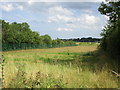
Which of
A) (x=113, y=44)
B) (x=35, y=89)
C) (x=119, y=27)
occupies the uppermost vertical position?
(x=119, y=27)

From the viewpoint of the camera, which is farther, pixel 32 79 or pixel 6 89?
pixel 32 79

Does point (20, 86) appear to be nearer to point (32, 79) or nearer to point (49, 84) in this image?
point (32, 79)

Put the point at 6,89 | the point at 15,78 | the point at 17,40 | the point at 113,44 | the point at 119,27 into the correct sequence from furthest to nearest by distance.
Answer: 1. the point at 17,40
2. the point at 113,44
3. the point at 119,27
4. the point at 15,78
5. the point at 6,89

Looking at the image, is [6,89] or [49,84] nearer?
[6,89]

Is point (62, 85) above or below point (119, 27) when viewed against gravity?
below

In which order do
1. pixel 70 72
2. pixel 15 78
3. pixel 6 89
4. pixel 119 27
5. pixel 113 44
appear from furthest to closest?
pixel 113 44
pixel 119 27
pixel 70 72
pixel 15 78
pixel 6 89

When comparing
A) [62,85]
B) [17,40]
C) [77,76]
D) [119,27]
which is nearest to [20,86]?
[62,85]

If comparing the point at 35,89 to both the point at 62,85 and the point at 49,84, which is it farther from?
the point at 62,85

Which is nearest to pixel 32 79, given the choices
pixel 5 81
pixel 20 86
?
pixel 20 86

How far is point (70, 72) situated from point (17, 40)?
35.4 metres

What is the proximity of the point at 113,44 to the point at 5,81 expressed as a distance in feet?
28.8

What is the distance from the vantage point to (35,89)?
320 cm

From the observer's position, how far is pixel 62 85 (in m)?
3.45

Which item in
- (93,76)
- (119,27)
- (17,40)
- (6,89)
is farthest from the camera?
(17,40)
